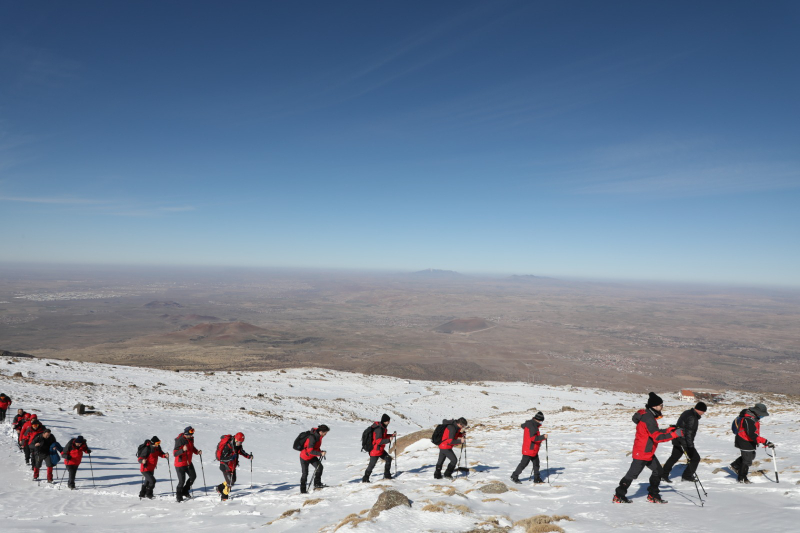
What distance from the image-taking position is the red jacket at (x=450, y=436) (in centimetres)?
1055

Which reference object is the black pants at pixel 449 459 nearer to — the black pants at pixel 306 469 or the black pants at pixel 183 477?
the black pants at pixel 306 469

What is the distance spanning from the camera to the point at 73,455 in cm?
1114

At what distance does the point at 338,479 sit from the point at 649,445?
9640 mm

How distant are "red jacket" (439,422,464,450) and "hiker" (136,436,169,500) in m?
7.42

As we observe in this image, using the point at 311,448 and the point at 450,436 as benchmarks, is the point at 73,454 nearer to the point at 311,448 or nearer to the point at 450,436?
the point at 311,448

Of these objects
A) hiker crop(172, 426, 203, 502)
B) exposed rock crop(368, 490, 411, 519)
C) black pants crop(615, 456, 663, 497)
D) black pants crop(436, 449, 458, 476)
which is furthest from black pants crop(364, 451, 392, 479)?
black pants crop(615, 456, 663, 497)

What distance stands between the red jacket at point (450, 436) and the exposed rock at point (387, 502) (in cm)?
242

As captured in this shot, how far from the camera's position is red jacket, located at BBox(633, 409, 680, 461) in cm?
783

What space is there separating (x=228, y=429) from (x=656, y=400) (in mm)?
Result: 19132

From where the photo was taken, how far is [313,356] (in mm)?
94000

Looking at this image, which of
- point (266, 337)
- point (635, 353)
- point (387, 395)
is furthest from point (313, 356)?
point (635, 353)

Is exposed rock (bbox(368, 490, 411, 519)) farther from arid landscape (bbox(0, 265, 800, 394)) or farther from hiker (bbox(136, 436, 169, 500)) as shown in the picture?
arid landscape (bbox(0, 265, 800, 394))

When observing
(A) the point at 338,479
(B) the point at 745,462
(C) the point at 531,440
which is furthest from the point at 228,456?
(B) the point at 745,462

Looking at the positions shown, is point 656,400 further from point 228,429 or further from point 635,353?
point 635,353
